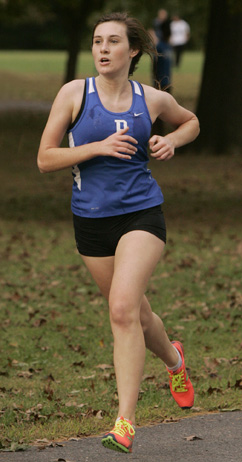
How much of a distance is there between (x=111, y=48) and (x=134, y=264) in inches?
43.9

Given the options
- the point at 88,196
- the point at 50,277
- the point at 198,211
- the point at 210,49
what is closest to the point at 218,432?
the point at 88,196

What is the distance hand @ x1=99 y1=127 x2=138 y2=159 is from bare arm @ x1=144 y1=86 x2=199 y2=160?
0.16 meters

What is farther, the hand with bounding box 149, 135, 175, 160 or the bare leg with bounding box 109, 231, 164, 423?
the hand with bounding box 149, 135, 175, 160

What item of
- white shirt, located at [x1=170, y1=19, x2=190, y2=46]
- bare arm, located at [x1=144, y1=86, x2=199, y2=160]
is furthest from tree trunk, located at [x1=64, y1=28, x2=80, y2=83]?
bare arm, located at [x1=144, y1=86, x2=199, y2=160]

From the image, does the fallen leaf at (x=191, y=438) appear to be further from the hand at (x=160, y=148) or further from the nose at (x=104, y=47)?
the nose at (x=104, y=47)

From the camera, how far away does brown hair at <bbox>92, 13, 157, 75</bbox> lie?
518cm

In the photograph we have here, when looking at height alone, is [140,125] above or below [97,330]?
above

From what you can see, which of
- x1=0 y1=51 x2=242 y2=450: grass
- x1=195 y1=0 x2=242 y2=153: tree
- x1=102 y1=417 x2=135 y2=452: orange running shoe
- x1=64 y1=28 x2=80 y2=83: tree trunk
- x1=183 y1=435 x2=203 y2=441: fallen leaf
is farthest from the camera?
x1=64 y1=28 x2=80 y2=83: tree trunk

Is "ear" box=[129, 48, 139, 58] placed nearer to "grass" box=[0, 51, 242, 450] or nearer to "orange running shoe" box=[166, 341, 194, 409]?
"orange running shoe" box=[166, 341, 194, 409]

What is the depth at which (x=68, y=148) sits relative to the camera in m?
4.96

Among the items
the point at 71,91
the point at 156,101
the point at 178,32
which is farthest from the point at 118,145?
the point at 178,32

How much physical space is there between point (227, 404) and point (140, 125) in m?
2.08

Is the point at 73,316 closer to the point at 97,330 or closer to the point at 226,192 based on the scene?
the point at 97,330

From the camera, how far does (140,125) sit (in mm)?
5039
